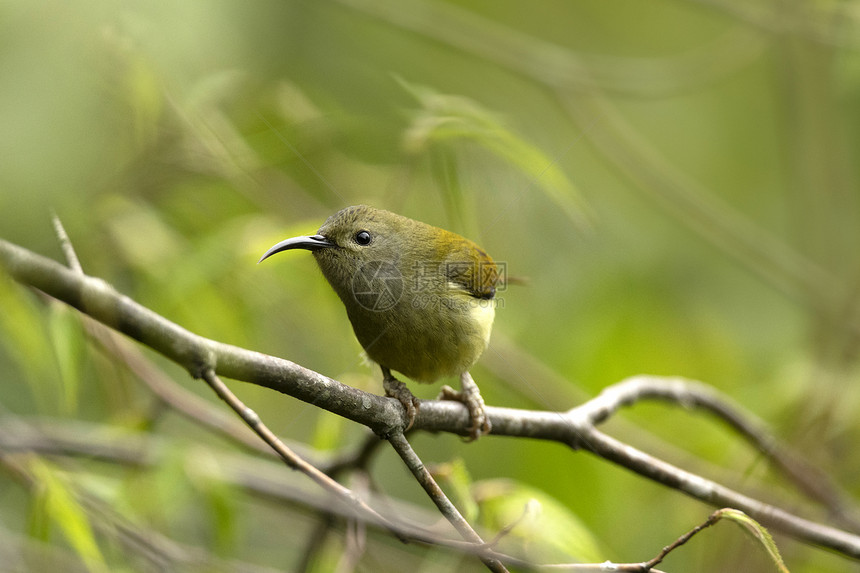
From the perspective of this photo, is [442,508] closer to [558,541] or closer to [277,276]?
[558,541]

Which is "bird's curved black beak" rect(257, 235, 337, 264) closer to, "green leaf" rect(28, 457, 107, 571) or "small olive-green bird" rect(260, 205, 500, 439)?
"small olive-green bird" rect(260, 205, 500, 439)

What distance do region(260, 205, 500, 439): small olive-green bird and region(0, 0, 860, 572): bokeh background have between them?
9.1 inches

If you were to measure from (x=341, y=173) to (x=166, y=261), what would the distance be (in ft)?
3.65

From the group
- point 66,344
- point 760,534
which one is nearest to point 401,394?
point 66,344

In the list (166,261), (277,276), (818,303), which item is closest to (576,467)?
(818,303)

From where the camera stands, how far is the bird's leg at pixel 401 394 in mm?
2770

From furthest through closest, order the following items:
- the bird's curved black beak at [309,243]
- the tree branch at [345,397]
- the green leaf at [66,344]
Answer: the bird's curved black beak at [309,243]
the green leaf at [66,344]
the tree branch at [345,397]

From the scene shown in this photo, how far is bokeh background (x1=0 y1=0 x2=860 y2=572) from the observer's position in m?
2.99

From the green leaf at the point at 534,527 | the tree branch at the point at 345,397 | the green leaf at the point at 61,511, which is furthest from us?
the green leaf at the point at 534,527

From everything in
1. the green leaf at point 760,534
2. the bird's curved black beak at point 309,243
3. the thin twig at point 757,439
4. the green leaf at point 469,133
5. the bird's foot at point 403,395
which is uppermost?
the green leaf at point 469,133

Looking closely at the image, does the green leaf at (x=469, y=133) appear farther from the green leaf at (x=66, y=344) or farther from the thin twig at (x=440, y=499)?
the green leaf at (x=66, y=344)

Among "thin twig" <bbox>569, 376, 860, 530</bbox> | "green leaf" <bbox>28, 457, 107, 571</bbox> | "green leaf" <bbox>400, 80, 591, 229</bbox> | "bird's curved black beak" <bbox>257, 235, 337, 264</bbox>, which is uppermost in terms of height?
"green leaf" <bbox>400, 80, 591, 229</bbox>

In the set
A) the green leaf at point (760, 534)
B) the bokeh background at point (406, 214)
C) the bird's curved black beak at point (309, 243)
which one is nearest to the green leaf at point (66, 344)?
the bokeh background at point (406, 214)

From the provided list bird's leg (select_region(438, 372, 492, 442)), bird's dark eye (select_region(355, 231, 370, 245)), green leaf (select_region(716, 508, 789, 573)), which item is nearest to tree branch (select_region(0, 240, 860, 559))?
bird's leg (select_region(438, 372, 492, 442))
